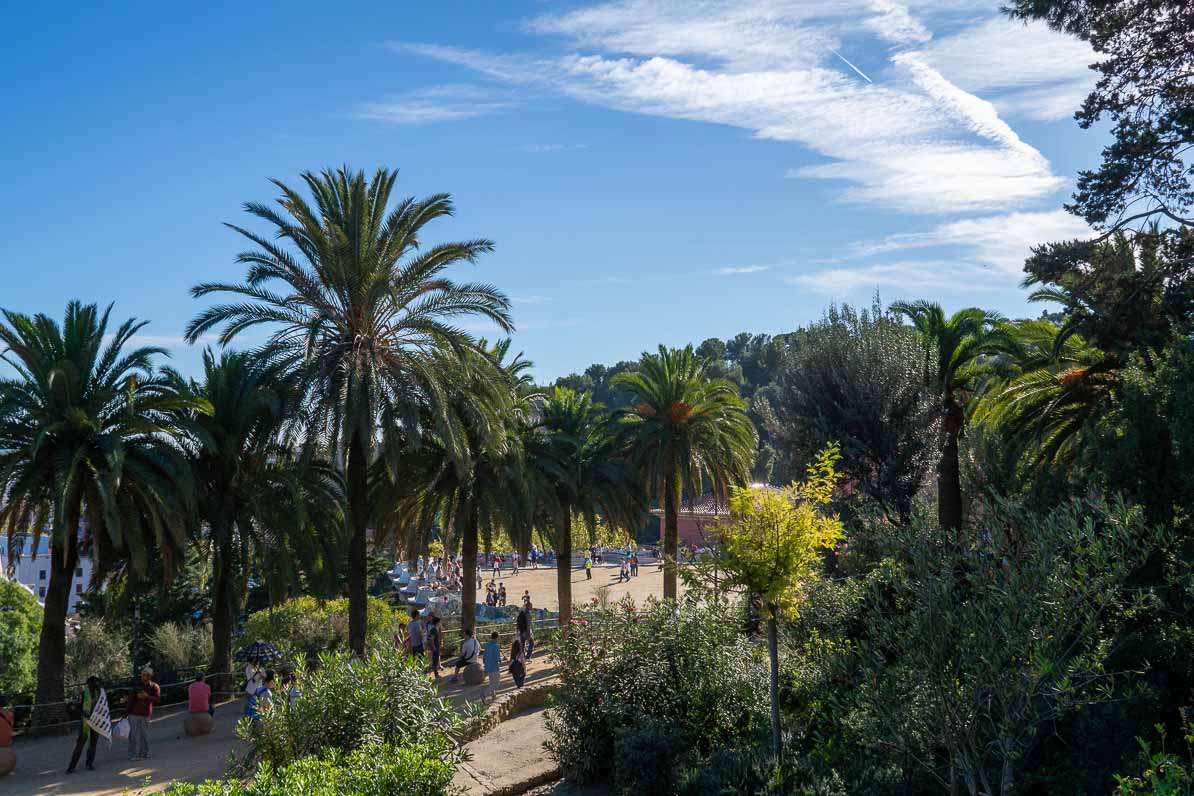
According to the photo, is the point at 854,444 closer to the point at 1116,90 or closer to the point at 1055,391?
the point at 1055,391

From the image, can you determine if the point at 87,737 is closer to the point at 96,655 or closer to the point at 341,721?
the point at 341,721

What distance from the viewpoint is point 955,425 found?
21750mm

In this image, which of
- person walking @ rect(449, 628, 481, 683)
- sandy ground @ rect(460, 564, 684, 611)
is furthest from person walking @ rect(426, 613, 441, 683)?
sandy ground @ rect(460, 564, 684, 611)

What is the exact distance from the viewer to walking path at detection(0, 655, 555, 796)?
1134 centimetres

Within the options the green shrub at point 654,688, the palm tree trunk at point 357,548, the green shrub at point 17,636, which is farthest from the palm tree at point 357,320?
the green shrub at point 17,636

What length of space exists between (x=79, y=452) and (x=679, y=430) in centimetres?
1346

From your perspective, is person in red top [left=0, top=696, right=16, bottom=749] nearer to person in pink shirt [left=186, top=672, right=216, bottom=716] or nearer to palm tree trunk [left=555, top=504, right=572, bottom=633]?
person in pink shirt [left=186, top=672, right=216, bottom=716]

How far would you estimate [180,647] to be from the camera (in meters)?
21.5

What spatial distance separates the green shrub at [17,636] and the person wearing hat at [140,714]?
16.5 metres

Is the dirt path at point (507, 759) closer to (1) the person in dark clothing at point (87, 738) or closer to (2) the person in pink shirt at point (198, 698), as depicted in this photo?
(2) the person in pink shirt at point (198, 698)

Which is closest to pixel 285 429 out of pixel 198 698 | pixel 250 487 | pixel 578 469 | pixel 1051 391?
pixel 250 487

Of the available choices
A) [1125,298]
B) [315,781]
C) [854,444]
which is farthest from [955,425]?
[315,781]

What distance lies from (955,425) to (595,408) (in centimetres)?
932

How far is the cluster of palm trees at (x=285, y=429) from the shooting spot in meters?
15.0
